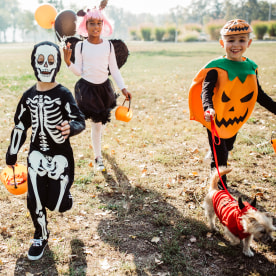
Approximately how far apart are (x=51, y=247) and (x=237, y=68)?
9.57ft

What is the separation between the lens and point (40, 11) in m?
4.83

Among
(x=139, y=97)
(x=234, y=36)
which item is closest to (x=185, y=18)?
(x=139, y=97)

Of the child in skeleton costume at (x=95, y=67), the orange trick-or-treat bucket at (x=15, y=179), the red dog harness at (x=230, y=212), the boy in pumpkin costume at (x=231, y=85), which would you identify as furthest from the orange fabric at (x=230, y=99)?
the orange trick-or-treat bucket at (x=15, y=179)

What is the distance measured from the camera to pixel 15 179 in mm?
3260

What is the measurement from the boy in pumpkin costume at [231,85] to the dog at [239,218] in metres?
0.71

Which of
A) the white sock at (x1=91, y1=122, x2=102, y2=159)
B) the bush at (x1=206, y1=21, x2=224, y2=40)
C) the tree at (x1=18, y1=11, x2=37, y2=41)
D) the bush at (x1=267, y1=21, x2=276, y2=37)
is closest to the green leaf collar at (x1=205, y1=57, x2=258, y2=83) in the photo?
the white sock at (x1=91, y1=122, x2=102, y2=159)

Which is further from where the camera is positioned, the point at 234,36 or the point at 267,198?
the point at 267,198

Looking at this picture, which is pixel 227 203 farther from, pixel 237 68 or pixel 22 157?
pixel 22 157

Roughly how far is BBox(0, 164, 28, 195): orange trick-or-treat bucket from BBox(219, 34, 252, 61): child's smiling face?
2.72 metres

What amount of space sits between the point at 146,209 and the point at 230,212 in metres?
1.32

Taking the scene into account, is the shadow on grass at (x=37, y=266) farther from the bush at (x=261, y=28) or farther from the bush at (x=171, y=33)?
the bush at (x=171, y=33)

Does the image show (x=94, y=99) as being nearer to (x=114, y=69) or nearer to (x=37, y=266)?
(x=114, y=69)

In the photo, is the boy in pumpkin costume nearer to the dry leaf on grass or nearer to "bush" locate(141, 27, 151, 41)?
the dry leaf on grass

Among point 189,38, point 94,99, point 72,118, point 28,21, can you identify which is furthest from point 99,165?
point 28,21
